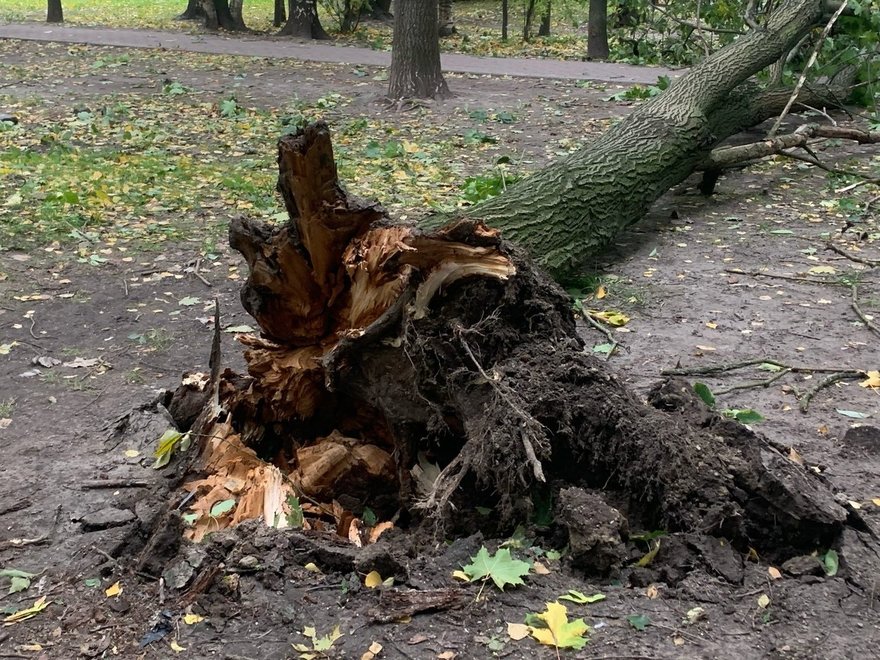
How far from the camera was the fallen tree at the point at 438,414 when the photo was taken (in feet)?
9.82

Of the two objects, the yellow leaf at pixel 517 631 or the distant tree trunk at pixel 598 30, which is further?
the distant tree trunk at pixel 598 30

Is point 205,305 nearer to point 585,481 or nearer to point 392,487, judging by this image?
point 392,487

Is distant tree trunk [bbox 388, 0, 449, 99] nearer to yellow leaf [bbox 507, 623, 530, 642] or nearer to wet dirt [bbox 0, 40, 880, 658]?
wet dirt [bbox 0, 40, 880, 658]

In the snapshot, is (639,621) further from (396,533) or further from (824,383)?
(824,383)

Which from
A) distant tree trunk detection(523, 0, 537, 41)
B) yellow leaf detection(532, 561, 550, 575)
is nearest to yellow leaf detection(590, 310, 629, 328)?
yellow leaf detection(532, 561, 550, 575)

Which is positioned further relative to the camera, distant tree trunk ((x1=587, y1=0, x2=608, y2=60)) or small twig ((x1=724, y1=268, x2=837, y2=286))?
distant tree trunk ((x1=587, y1=0, x2=608, y2=60))

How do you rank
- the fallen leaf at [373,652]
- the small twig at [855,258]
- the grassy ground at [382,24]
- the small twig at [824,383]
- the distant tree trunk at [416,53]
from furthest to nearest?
the grassy ground at [382,24] < the distant tree trunk at [416,53] < the small twig at [855,258] < the small twig at [824,383] < the fallen leaf at [373,652]

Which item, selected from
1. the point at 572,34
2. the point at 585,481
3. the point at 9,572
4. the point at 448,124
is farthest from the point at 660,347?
the point at 572,34

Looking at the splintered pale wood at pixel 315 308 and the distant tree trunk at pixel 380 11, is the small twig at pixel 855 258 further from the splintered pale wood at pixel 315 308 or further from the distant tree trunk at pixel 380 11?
the distant tree trunk at pixel 380 11

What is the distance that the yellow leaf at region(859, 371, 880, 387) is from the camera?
4.46 meters

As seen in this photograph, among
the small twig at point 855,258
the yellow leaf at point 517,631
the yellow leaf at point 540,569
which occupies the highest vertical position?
the small twig at point 855,258

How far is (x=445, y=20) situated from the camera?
2130cm

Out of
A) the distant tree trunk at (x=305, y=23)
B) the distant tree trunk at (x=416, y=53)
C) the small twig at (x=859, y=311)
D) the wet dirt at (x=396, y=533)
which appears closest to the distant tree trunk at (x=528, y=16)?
the distant tree trunk at (x=305, y=23)

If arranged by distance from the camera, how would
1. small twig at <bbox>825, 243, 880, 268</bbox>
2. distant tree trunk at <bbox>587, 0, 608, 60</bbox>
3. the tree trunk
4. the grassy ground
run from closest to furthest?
1. the tree trunk
2. small twig at <bbox>825, 243, 880, 268</bbox>
3. distant tree trunk at <bbox>587, 0, 608, 60</bbox>
4. the grassy ground
